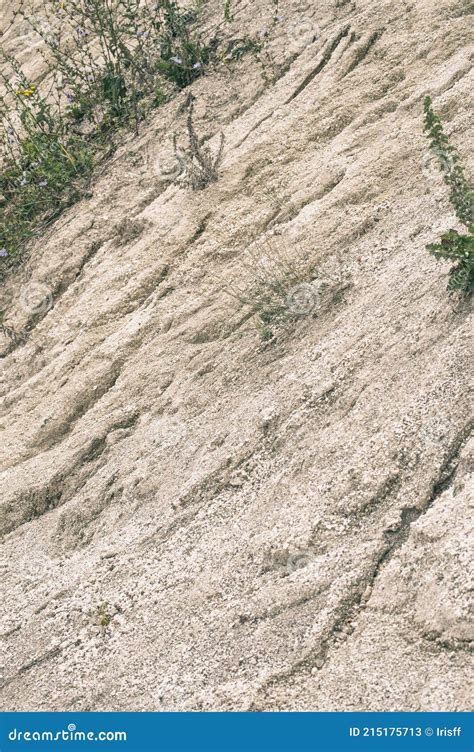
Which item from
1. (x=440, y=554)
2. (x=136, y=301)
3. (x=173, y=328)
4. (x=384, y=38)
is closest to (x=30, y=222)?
(x=136, y=301)

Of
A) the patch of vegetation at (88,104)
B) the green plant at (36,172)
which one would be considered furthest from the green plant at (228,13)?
the green plant at (36,172)

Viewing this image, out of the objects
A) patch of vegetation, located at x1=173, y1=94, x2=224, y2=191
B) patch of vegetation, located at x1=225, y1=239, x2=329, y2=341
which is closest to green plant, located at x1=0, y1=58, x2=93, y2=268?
patch of vegetation, located at x1=173, y1=94, x2=224, y2=191

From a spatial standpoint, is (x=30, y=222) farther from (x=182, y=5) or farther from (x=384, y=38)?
(x=384, y=38)

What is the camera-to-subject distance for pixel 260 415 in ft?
18.4

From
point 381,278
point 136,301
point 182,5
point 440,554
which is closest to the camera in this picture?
point 440,554

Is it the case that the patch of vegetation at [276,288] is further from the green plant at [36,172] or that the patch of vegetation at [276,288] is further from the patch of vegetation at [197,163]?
the green plant at [36,172]

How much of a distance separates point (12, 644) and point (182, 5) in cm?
728

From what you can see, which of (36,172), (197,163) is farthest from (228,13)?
(36,172)

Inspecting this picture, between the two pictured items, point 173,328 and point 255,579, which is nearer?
point 255,579

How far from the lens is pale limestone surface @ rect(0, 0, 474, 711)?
4141 mm

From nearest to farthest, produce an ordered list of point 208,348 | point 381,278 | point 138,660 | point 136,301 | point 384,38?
1. point 138,660
2. point 381,278
3. point 208,348
4. point 136,301
5. point 384,38

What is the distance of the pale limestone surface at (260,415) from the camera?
13.6 ft

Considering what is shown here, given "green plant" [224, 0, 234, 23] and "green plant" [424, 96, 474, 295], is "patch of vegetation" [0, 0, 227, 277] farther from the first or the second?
"green plant" [424, 96, 474, 295]

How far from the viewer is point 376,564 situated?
421 cm
